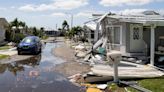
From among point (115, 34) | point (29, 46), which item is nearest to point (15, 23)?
point (29, 46)

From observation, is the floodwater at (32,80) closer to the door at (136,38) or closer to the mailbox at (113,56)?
the mailbox at (113,56)

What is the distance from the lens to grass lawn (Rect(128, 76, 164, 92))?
13.3 meters

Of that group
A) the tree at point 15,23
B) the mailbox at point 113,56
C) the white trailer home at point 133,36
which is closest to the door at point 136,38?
the white trailer home at point 133,36

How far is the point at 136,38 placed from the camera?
75.9 ft

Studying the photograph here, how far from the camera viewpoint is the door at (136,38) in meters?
22.9

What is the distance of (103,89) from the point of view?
13.9 meters

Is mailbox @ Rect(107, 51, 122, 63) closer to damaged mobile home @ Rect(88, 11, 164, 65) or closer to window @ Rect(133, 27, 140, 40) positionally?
damaged mobile home @ Rect(88, 11, 164, 65)

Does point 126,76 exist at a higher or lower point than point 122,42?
lower

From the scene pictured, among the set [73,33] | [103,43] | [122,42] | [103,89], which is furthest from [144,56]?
[73,33]

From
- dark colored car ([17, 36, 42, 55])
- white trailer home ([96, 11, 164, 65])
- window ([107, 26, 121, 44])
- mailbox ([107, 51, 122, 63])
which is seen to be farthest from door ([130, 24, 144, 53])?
dark colored car ([17, 36, 42, 55])

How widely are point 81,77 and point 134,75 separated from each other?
9.06ft

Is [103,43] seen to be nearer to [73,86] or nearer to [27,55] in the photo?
[27,55]

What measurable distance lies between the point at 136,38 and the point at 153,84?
9.37 metres

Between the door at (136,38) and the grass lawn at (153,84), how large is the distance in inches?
293
